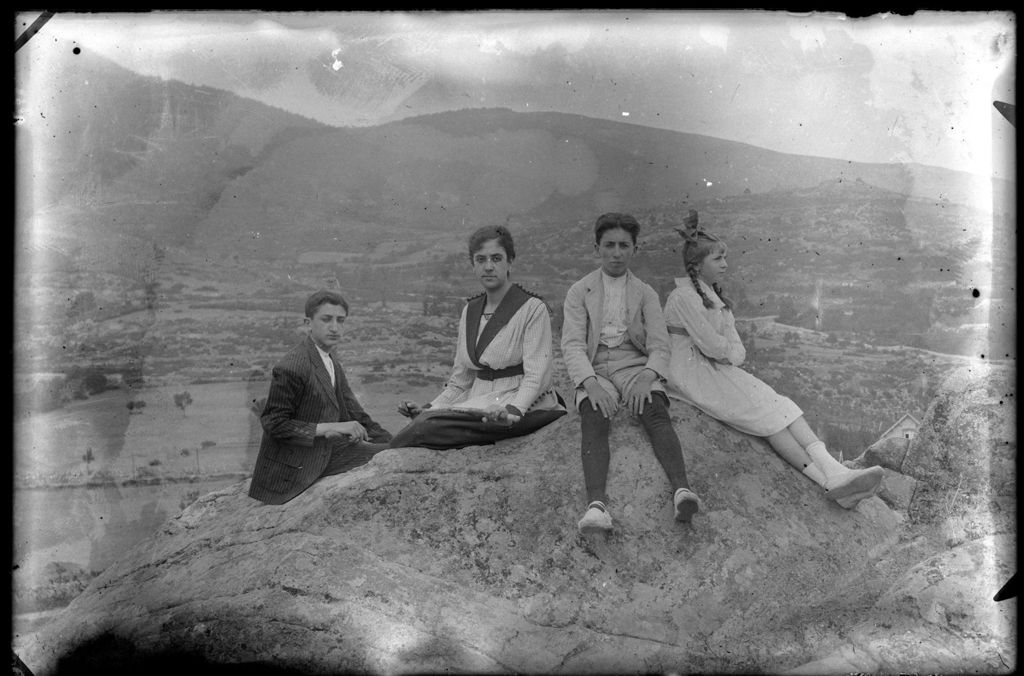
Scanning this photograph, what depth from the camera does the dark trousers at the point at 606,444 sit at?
5.05 m

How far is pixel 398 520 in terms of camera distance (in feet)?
16.6

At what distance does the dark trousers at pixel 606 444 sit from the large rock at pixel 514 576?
0.07 metres

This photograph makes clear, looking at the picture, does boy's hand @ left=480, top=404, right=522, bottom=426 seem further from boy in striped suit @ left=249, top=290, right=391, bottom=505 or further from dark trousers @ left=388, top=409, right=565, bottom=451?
Result: boy in striped suit @ left=249, top=290, right=391, bottom=505

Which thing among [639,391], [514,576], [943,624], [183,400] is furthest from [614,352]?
[183,400]

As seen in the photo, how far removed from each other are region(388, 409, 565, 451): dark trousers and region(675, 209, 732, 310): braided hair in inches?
47.3

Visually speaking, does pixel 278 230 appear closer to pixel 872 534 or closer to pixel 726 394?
pixel 726 394

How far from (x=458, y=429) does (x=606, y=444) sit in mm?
813

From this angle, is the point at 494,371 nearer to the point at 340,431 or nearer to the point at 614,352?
the point at 614,352

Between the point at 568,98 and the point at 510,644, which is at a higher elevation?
the point at 568,98

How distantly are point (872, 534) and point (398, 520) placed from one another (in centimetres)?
258

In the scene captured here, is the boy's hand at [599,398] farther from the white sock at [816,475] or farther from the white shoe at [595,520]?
the white sock at [816,475]

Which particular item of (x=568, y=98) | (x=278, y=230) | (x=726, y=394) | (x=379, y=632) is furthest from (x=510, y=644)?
(x=568, y=98)

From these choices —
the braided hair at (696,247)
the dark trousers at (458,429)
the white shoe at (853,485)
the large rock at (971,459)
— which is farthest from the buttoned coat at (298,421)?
the large rock at (971,459)

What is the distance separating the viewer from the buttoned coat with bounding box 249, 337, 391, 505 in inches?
209
